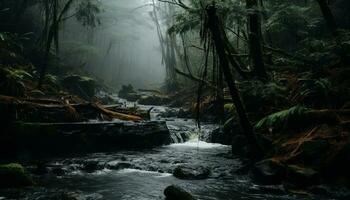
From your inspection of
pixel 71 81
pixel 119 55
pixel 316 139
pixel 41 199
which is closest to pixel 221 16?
pixel 316 139

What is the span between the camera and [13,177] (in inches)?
327

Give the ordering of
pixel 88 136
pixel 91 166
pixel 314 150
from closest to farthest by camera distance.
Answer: pixel 314 150, pixel 91 166, pixel 88 136

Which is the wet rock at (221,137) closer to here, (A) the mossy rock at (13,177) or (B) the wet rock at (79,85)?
(A) the mossy rock at (13,177)

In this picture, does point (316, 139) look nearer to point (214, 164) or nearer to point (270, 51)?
point (214, 164)

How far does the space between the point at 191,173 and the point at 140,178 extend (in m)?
1.30

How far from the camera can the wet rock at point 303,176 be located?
7934 mm

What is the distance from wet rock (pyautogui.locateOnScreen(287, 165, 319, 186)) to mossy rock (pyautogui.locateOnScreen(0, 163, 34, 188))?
5852 millimetres

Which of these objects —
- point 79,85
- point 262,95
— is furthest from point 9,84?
point 79,85

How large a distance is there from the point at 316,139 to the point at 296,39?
11304 millimetres

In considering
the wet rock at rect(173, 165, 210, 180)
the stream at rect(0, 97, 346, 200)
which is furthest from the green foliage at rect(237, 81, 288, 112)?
the wet rock at rect(173, 165, 210, 180)

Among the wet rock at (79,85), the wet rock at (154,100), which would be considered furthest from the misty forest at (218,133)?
the wet rock at (154,100)

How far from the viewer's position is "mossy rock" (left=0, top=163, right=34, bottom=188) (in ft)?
26.9

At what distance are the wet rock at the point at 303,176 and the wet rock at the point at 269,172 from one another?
223 mm

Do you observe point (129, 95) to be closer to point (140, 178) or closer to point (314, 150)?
point (140, 178)
